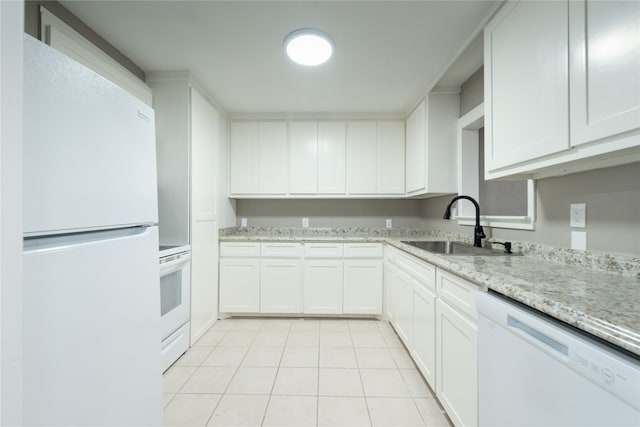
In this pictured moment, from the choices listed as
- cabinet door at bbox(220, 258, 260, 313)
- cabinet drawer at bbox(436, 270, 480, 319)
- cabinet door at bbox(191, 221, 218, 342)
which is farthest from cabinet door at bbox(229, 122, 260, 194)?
cabinet drawer at bbox(436, 270, 480, 319)

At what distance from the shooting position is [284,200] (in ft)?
10.6

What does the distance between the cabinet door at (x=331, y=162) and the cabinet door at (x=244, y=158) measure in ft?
2.49

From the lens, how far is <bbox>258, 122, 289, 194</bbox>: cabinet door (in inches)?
116

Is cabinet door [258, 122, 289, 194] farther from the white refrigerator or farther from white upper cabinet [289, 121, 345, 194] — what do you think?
the white refrigerator

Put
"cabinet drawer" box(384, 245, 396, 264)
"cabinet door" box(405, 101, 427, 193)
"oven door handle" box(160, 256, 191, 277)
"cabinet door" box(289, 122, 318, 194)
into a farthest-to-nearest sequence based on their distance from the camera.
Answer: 1. "cabinet door" box(289, 122, 318, 194)
2. "cabinet door" box(405, 101, 427, 193)
3. "cabinet drawer" box(384, 245, 396, 264)
4. "oven door handle" box(160, 256, 191, 277)

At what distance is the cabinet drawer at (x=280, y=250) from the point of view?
2666mm

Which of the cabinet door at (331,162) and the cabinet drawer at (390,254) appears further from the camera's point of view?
the cabinet door at (331,162)

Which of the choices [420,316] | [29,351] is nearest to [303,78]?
[420,316]

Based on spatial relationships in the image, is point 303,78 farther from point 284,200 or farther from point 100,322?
point 100,322

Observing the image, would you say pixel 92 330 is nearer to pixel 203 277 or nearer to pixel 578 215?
pixel 203 277

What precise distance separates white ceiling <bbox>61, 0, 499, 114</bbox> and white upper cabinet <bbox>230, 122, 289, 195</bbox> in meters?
0.48

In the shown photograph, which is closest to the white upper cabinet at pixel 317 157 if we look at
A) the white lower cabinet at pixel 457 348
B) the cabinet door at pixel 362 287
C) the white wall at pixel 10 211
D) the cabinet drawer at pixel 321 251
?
the cabinet drawer at pixel 321 251

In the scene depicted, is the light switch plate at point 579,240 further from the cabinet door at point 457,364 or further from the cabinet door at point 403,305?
the cabinet door at point 403,305

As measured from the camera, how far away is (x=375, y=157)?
295 centimetres
